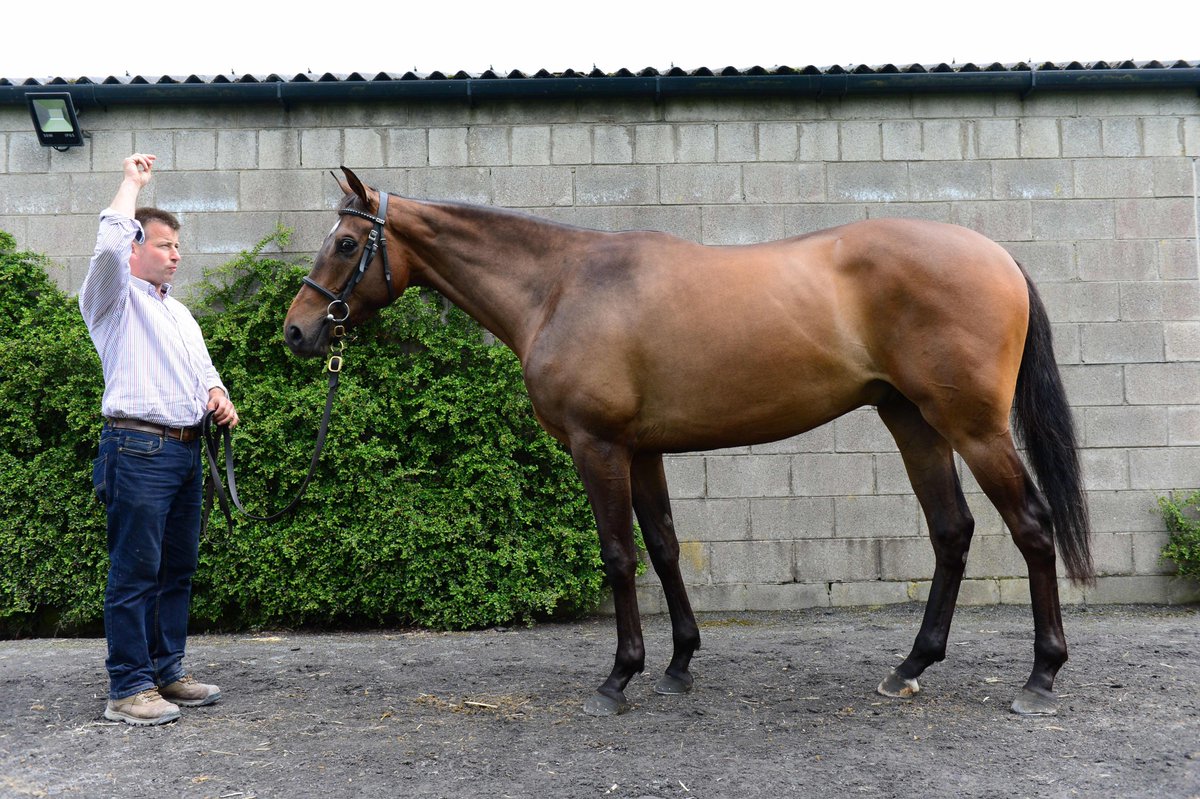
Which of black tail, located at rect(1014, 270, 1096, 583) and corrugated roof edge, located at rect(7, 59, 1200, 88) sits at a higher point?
corrugated roof edge, located at rect(7, 59, 1200, 88)

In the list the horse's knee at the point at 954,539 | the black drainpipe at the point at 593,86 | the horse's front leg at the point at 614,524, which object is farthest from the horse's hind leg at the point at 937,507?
the black drainpipe at the point at 593,86

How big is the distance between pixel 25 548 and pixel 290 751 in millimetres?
2899

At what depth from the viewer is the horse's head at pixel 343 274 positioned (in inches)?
139

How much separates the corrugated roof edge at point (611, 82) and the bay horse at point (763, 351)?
1822 mm

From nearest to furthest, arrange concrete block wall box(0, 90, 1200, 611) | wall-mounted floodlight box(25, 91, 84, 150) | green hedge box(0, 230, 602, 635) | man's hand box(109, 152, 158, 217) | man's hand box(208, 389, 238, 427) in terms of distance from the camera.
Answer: man's hand box(109, 152, 158, 217)
man's hand box(208, 389, 238, 427)
green hedge box(0, 230, 602, 635)
wall-mounted floodlight box(25, 91, 84, 150)
concrete block wall box(0, 90, 1200, 611)

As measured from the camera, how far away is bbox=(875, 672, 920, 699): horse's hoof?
137 inches

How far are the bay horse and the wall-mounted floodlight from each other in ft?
8.84

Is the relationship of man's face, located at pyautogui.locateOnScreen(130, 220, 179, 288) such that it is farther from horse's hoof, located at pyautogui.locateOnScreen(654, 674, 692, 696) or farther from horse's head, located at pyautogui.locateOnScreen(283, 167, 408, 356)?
horse's hoof, located at pyautogui.locateOnScreen(654, 674, 692, 696)

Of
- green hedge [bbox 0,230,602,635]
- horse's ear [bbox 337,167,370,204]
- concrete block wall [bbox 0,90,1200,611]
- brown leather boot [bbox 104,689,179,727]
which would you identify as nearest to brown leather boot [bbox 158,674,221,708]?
brown leather boot [bbox 104,689,179,727]

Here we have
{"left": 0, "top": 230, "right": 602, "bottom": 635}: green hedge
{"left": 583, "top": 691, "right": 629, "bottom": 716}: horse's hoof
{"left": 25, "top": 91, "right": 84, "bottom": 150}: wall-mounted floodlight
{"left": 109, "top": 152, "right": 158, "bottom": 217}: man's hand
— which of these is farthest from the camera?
{"left": 25, "top": 91, "right": 84, "bottom": 150}: wall-mounted floodlight

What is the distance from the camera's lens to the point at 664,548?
365 centimetres

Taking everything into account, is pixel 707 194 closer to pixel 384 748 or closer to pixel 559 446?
pixel 559 446

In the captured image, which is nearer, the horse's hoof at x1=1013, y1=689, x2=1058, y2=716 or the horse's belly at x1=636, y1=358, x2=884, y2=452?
the horse's hoof at x1=1013, y1=689, x2=1058, y2=716

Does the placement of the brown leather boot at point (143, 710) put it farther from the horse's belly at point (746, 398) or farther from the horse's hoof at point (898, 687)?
the horse's hoof at point (898, 687)
